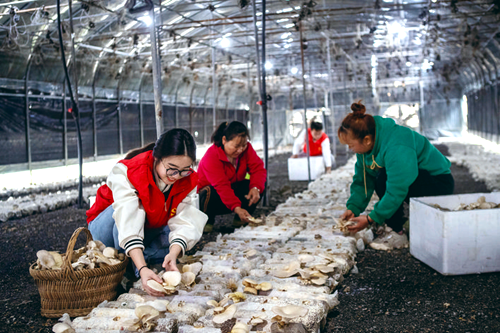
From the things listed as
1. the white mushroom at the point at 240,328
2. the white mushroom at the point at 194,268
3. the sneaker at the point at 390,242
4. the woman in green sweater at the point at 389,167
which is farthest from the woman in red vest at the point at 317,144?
the white mushroom at the point at 240,328

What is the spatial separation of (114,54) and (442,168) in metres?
10.8

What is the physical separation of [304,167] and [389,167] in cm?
487

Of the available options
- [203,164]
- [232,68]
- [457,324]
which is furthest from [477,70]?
[457,324]

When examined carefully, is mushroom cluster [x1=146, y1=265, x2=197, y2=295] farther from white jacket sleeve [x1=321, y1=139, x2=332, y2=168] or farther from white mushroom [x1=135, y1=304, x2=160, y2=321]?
white jacket sleeve [x1=321, y1=139, x2=332, y2=168]

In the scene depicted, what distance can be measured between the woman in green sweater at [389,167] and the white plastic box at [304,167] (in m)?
4.24

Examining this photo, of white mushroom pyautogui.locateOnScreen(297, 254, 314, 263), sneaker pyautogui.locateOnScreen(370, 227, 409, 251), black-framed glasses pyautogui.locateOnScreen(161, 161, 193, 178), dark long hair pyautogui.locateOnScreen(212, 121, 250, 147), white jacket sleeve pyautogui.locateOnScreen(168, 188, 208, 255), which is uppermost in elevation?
dark long hair pyautogui.locateOnScreen(212, 121, 250, 147)

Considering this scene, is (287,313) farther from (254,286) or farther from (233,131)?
(233,131)

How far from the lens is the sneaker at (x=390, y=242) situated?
3297 millimetres

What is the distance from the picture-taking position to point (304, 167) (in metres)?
7.79

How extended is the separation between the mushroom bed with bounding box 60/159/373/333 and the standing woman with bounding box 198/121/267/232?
1.55ft

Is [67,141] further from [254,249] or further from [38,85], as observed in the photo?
[254,249]

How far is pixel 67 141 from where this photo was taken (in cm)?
1093

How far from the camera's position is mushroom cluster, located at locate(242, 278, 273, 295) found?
2.15m

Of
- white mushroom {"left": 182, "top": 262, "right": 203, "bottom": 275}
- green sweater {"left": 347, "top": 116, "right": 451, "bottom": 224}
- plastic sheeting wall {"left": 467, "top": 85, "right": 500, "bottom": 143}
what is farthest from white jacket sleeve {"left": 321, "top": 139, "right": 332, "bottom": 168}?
plastic sheeting wall {"left": 467, "top": 85, "right": 500, "bottom": 143}
